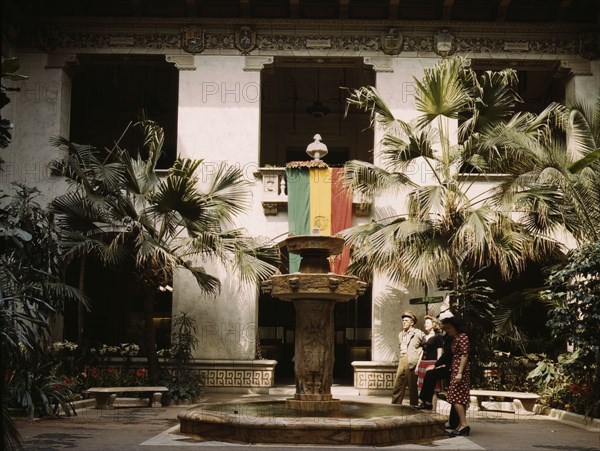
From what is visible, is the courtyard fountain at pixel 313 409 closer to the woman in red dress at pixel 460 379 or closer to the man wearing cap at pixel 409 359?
the woman in red dress at pixel 460 379

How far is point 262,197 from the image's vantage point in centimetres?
1869

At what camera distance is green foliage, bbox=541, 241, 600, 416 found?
12.5m

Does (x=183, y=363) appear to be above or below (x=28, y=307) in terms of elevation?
below

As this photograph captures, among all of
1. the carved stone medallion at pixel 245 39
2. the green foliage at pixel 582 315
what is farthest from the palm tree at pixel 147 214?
the green foliage at pixel 582 315

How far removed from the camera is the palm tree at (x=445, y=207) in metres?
15.3

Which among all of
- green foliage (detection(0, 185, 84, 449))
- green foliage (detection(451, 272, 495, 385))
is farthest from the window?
green foliage (detection(451, 272, 495, 385))

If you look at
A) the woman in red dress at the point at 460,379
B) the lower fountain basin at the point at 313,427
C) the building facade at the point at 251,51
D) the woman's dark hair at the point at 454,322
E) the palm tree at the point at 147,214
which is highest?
the building facade at the point at 251,51

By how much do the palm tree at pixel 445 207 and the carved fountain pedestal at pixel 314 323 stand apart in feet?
13.6

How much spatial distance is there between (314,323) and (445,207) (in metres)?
5.51

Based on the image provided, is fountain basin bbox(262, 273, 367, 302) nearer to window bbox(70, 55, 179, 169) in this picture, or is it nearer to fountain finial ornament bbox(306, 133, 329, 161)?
fountain finial ornament bbox(306, 133, 329, 161)

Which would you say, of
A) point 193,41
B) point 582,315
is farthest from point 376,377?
point 193,41

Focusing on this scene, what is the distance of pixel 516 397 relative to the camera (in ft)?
49.0

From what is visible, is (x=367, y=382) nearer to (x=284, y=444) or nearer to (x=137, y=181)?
(x=137, y=181)

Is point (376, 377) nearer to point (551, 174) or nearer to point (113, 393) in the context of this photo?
point (113, 393)
